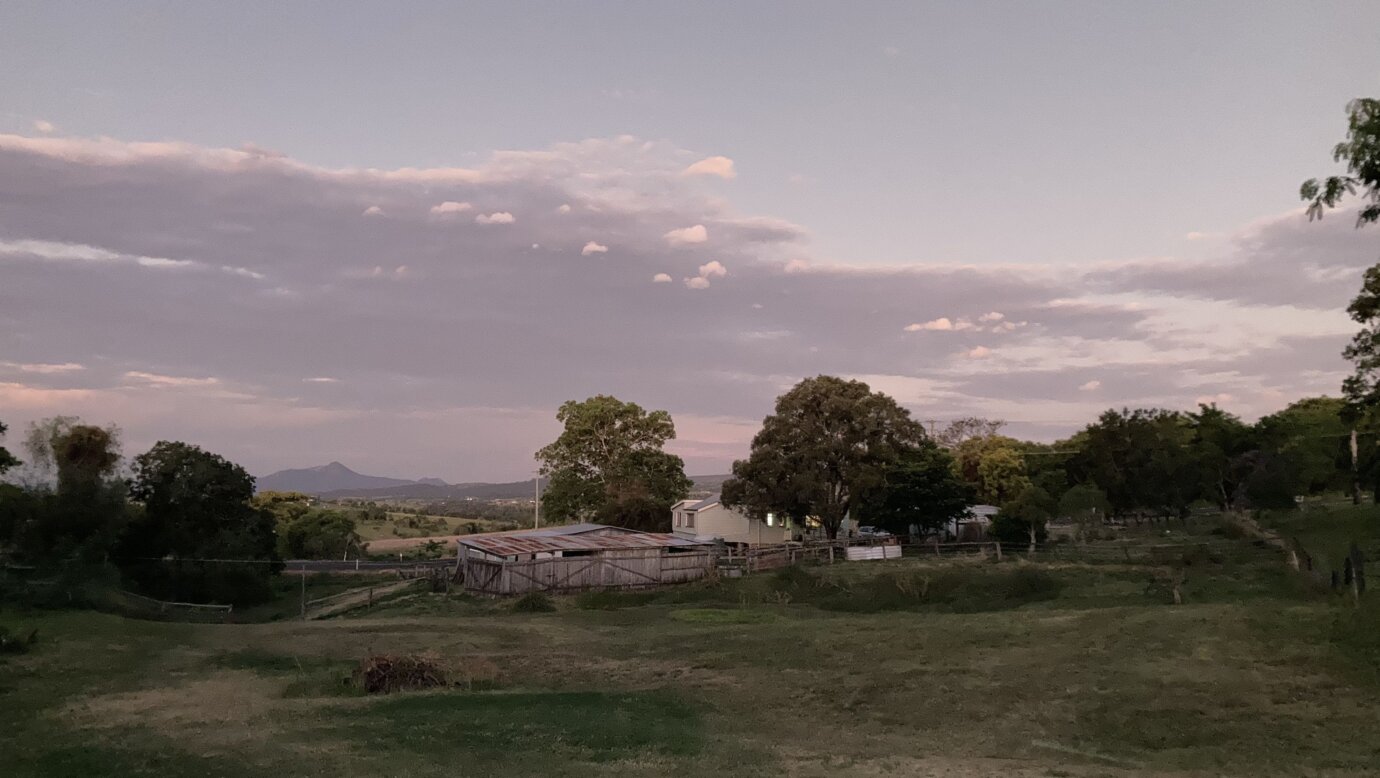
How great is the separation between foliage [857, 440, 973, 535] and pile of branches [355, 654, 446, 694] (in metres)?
43.3

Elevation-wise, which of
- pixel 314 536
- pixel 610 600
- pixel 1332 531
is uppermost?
pixel 1332 531

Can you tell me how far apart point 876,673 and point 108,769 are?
42.6 ft

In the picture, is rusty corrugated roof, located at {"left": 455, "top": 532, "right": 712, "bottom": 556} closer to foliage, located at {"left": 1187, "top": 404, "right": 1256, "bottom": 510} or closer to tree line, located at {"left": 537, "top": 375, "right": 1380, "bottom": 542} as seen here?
tree line, located at {"left": 537, "top": 375, "right": 1380, "bottom": 542}

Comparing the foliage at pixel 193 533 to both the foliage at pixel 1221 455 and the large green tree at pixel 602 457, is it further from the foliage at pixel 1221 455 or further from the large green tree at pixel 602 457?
the foliage at pixel 1221 455

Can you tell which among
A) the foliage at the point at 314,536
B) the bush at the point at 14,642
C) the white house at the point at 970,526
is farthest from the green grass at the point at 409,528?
the bush at the point at 14,642

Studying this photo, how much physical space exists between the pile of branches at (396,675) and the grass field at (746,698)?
0.41m

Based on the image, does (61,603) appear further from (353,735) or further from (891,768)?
(891,768)

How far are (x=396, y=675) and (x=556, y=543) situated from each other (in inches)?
1088

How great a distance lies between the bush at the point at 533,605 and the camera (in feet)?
109

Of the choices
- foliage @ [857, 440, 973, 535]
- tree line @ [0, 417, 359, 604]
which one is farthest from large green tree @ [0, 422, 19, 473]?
foliage @ [857, 440, 973, 535]

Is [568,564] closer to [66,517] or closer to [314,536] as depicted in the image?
[66,517]

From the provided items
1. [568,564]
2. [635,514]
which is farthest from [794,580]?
[635,514]

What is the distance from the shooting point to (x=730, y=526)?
66062mm

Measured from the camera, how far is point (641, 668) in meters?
19.4
